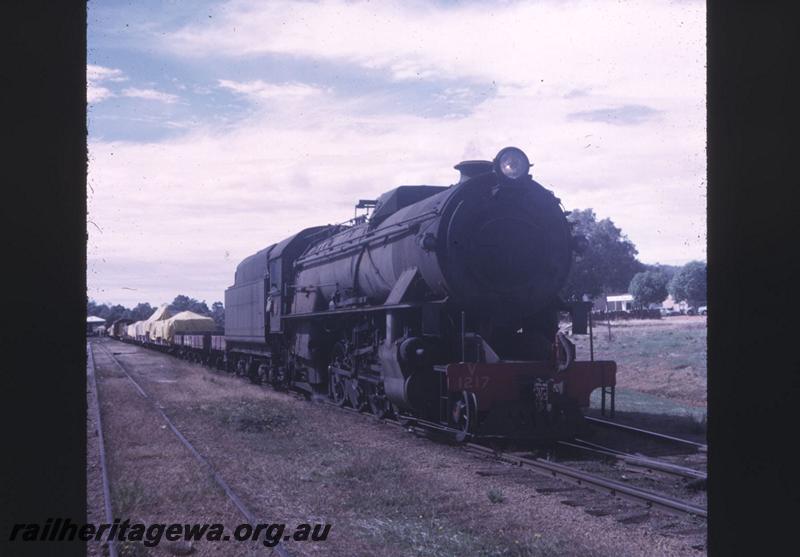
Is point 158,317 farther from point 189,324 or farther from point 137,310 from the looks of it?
point 137,310

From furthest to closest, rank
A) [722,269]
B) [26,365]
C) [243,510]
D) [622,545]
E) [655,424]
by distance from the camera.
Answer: [655,424] < [243,510] < [622,545] < [722,269] < [26,365]

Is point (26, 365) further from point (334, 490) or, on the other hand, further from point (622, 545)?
Result: point (334, 490)

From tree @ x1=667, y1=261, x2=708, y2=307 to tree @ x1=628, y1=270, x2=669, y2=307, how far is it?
1.47 meters

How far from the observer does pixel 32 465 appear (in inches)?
61.4

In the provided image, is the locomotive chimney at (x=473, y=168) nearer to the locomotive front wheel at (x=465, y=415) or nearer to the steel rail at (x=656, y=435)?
the locomotive front wheel at (x=465, y=415)

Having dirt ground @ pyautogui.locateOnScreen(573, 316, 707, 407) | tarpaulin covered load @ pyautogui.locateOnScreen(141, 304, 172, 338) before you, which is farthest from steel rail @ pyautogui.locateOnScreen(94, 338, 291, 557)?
tarpaulin covered load @ pyautogui.locateOnScreen(141, 304, 172, 338)

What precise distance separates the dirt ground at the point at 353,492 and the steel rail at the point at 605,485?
0.24 m

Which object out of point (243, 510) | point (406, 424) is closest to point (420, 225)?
point (406, 424)

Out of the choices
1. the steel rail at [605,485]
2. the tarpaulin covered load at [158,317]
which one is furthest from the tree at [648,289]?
the steel rail at [605,485]

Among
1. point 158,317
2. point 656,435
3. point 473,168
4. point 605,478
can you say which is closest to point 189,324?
point 158,317

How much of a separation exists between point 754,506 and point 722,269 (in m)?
0.55

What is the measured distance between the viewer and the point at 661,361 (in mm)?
26297

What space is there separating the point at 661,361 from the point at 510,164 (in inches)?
721

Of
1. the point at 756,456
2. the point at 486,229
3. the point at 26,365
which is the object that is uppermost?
the point at 486,229
